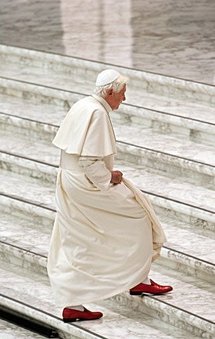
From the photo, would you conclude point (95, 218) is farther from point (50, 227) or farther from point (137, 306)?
point (50, 227)

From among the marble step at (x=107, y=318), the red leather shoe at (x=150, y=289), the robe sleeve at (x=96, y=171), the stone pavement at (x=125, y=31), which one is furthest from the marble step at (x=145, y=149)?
the robe sleeve at (x=96, y=171)

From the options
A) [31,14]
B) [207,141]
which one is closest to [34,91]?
[207,141]

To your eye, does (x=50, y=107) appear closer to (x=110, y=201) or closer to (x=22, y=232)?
(x=22, y=232)

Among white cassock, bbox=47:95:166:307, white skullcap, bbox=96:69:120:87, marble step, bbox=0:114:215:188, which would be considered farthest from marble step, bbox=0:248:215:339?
white skullcap, bbox=96:69:120:87

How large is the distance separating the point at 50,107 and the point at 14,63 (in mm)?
1141

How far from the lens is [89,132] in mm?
7504

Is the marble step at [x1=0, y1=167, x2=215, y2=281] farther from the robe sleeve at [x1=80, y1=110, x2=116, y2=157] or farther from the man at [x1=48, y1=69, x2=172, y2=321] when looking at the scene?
the robe sleeve at [x1=80, y1=110, x2=116, y2=157]

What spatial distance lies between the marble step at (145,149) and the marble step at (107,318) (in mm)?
1448

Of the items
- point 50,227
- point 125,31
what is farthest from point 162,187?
point 125,31

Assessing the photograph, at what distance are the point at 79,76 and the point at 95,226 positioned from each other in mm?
3715

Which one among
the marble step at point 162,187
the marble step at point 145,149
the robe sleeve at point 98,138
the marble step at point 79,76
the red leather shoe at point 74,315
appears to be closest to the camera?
the robe sleeve at point 98,138

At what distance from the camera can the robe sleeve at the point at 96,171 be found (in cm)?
754

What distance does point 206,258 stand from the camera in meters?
8.27

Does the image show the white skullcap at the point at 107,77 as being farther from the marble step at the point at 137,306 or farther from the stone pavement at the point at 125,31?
the stone pavement at the point at 125,31
